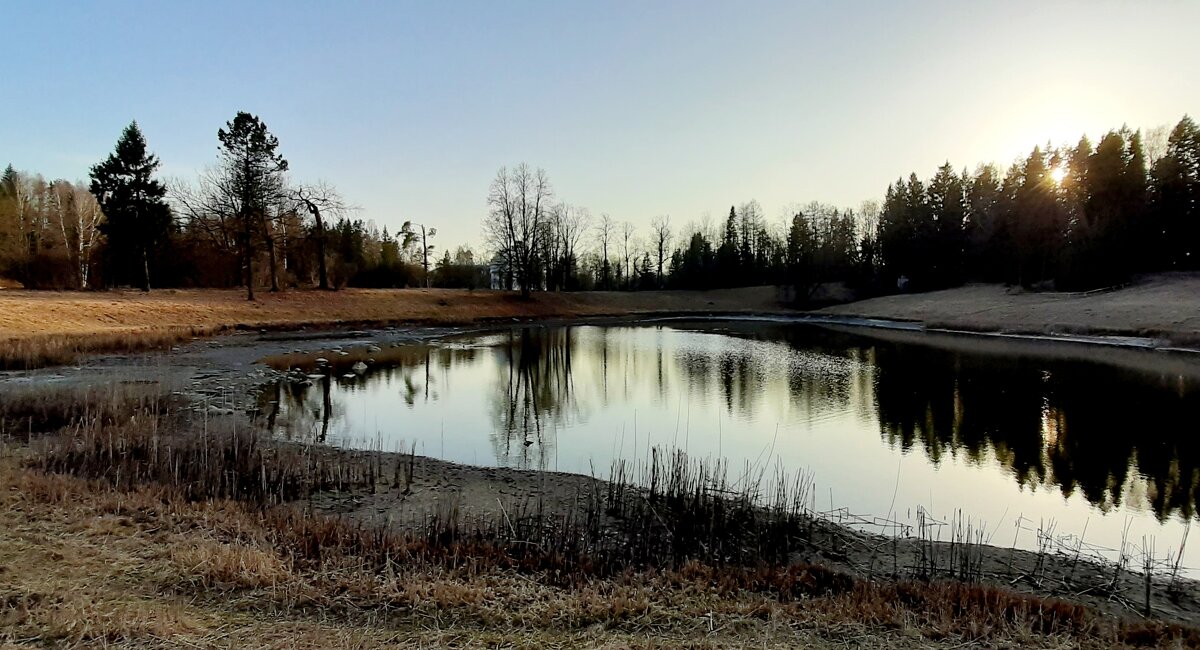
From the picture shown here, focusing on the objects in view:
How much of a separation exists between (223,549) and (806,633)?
500 centimetres

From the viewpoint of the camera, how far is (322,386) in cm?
1922

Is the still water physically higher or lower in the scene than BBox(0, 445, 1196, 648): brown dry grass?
lower

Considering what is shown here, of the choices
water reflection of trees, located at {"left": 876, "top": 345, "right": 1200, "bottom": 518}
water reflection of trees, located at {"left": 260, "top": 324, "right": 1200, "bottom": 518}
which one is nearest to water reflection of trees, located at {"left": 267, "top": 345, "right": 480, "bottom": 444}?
water reflection of trees, located at {"left": 260, "top": 324, "right": 1200, "bottom": 518}

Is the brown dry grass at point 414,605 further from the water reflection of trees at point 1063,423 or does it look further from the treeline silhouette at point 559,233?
the treeline silhouette at point 559,233

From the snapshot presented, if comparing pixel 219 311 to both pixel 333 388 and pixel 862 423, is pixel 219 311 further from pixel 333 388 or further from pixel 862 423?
pixel 862 423

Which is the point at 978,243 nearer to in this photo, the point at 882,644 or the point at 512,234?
the point at 512,234

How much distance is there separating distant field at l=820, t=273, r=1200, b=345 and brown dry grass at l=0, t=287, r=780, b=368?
1735 cm

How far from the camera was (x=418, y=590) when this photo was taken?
500 cm

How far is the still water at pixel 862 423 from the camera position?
9.82 metres

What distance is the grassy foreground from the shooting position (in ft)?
14.2

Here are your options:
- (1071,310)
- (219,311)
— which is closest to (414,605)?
(219,311)

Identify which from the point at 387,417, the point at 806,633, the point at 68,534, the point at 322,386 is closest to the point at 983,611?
the point at 806,633

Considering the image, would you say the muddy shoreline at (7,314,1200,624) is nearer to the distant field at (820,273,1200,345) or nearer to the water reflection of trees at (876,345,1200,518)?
the water reflection of trees at (876,345,1200,518)

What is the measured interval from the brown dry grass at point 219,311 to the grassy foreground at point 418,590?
17.5 metres
